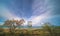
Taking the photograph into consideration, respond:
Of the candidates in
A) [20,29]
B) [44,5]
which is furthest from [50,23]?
[20,29]

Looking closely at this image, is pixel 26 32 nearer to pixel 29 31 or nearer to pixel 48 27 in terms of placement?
pixel 29 31

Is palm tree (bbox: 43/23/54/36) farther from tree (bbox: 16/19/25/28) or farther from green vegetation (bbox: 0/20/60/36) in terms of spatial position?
tree (bbox: 16/19/25/28)

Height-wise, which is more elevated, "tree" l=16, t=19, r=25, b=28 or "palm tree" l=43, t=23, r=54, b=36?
"tree" l=16, t=19, r=25, b=28

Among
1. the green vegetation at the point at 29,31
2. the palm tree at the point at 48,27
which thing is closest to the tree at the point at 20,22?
the green vegetation at the point at 29,31

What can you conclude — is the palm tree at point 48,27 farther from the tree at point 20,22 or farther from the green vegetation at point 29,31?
the tree at point 20,22

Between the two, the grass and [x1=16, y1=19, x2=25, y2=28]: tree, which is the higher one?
[x1=16, y1=19, x2=25, y2=28]: tree

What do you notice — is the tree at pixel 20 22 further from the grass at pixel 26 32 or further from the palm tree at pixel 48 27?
the palm tree at pixel 48 27

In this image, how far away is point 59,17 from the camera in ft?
6.97

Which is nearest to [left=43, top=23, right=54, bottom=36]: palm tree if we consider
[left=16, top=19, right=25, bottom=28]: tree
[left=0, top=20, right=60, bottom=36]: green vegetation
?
[left=0, top=20, right=60, bottom=36]: green vegetation

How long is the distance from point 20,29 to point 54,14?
Answer: 56 centimetres

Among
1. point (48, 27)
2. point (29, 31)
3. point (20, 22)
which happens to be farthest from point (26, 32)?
point (48, 27)

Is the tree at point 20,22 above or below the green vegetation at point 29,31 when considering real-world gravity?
above

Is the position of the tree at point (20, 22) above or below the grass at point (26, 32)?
above

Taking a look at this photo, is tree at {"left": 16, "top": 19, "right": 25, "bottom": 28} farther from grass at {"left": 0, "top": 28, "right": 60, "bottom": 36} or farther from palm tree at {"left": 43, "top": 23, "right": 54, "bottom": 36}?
palm tree at {"left": 43, "top": 23, "right": 54, "bottom": 36}
